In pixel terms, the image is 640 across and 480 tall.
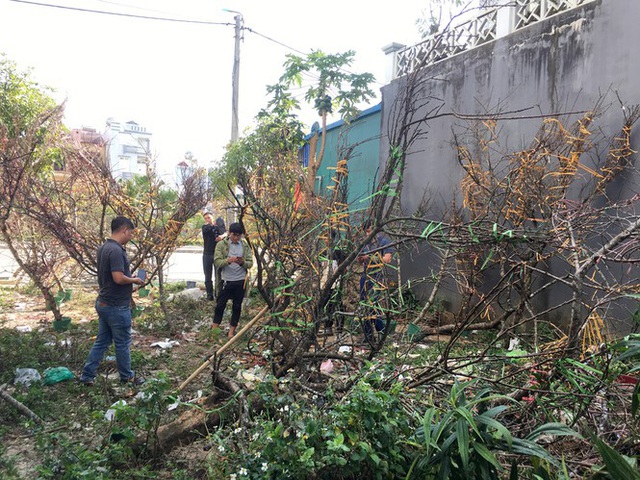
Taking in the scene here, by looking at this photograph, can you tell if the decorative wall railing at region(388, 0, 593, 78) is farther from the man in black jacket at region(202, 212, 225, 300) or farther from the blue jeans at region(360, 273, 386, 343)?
the man in black jacket at region(202, 212, 225, 300)

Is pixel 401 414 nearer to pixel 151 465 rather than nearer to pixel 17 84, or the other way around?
pixel 151 465

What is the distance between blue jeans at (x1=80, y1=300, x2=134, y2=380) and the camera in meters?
4.50

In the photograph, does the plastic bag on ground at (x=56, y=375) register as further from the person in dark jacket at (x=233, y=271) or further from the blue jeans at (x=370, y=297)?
the blue jeans at (x=370, y=297)

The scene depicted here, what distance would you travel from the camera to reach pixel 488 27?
7.26 m

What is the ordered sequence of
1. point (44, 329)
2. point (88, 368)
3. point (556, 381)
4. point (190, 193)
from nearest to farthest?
point (556, 381), point (88, 368), point (44, 329), point (190, 193)

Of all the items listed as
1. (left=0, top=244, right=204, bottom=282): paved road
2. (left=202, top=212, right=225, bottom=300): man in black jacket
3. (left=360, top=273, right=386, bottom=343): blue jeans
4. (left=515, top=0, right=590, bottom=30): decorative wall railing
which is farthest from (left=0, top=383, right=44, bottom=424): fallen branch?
(left=0, top=244, right=204, bottom=282): paved road

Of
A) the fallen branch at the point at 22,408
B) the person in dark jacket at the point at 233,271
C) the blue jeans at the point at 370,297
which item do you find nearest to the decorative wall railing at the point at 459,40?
the person in dark jacket at the point at 233,271

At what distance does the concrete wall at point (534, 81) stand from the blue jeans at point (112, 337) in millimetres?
3235

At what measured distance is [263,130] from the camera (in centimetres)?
994

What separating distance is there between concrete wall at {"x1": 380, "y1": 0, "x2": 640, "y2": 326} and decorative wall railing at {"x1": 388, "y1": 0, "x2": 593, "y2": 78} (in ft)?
0.42

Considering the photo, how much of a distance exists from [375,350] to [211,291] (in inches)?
227

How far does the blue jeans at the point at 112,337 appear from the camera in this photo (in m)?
4.50

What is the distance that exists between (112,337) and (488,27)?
21.8ft

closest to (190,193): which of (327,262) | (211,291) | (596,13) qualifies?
(211,291)
